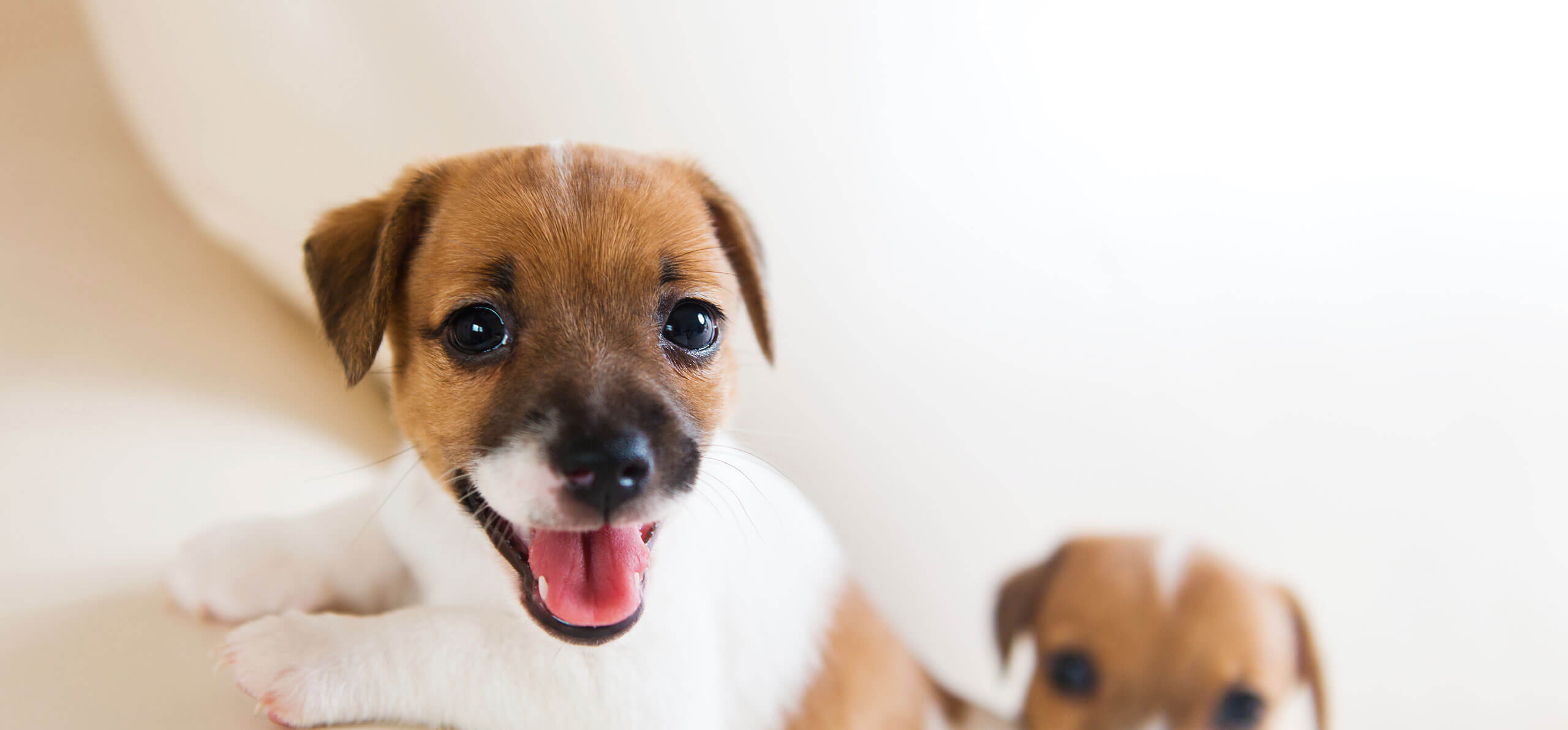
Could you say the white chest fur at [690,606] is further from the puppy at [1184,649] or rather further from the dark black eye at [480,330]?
the puppy at [1184,649]

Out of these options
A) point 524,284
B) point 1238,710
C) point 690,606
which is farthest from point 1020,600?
point 524,284

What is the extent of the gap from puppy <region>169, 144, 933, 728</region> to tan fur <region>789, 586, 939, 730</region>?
55 mm

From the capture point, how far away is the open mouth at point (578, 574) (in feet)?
4.23

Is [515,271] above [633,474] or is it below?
above

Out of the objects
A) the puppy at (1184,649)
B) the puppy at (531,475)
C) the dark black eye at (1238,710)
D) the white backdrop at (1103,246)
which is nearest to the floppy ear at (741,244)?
the puppy at (531,475)

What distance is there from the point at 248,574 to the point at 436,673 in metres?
0.51

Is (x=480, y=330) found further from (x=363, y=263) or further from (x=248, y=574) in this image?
(x=248, y=574)

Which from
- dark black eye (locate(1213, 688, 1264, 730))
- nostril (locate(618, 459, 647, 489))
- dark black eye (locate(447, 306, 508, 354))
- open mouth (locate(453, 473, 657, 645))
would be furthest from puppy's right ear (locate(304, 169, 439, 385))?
dark black eye (locate(1213, 688, 1264, 730))

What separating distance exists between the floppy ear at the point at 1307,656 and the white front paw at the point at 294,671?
170 centimetres

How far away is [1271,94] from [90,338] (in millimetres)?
2571

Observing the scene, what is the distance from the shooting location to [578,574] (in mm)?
1326

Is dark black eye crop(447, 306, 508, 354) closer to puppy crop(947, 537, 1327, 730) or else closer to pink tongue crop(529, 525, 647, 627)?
pink tongue crop(529, 525, 647, 627)

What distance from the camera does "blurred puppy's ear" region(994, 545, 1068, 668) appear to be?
184cm

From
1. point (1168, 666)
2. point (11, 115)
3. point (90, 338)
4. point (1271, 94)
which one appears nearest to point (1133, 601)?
point (1168, 666)
